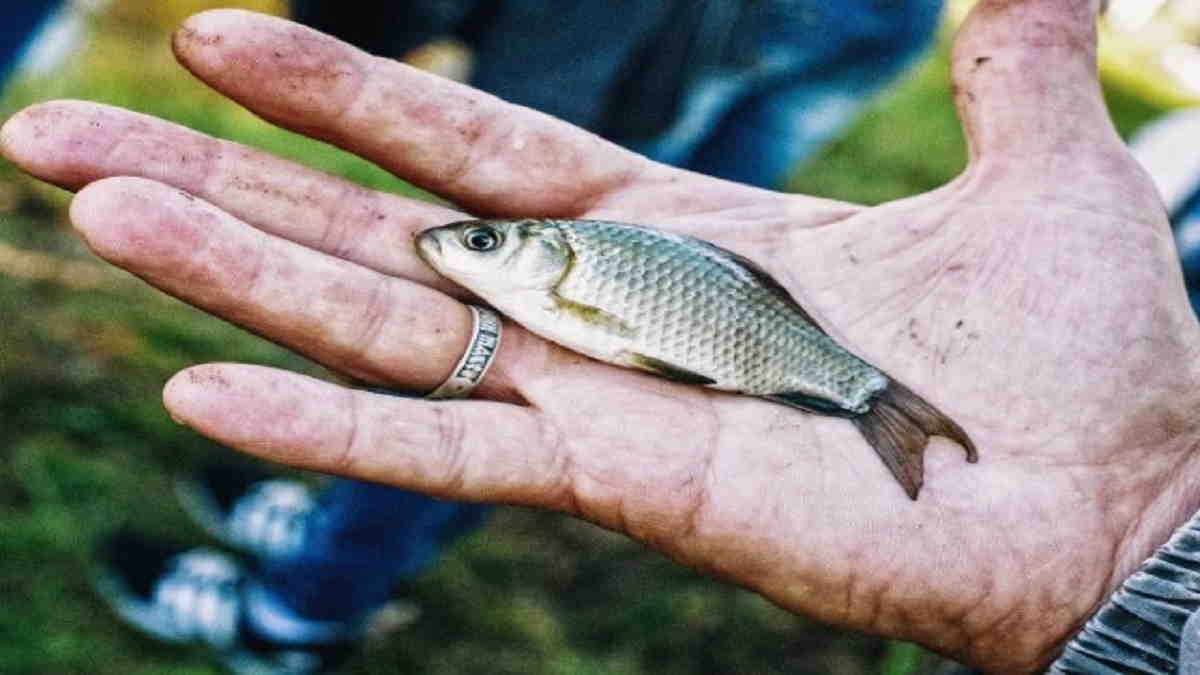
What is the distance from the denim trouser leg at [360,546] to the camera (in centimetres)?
326

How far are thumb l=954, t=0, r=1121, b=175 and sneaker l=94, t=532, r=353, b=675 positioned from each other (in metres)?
2.32

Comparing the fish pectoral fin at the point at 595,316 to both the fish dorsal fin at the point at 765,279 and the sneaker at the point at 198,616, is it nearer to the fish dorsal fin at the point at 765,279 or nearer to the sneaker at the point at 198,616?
the fish dorsal fin at the point at 765,279

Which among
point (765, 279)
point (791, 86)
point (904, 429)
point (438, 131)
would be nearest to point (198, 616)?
point (438, 131)

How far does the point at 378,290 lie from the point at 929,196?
1.40 meters

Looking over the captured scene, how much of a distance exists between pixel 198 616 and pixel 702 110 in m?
2.08

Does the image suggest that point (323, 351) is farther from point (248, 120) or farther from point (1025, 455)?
point (248, 120)

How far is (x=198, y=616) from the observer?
141 inches

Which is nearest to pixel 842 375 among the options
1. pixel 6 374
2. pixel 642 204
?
pixel 642 204

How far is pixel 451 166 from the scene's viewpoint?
2.78 m

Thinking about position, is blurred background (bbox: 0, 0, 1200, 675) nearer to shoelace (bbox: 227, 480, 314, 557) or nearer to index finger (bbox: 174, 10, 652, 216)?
shoelace (bbox: 227, 480, 314, 557)

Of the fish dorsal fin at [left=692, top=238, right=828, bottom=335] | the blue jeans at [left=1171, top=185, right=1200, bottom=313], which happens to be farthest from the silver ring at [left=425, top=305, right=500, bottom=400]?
the blue jeans at [left=1171, top=185, right=1200, bottom=313]

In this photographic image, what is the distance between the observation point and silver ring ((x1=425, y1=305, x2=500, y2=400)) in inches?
96.6

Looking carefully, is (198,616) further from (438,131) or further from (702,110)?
(702,110)

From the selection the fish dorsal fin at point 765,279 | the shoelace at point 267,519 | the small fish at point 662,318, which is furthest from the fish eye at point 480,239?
the shoelace at point 267,519
